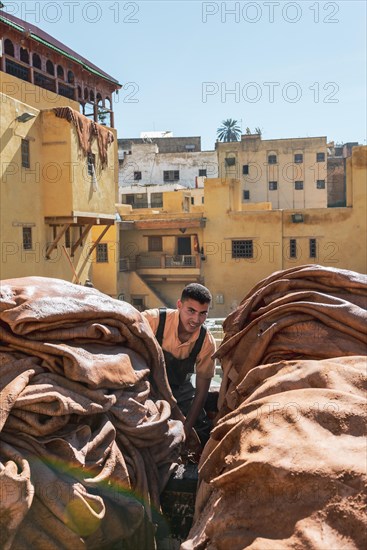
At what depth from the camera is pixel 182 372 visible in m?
3.77

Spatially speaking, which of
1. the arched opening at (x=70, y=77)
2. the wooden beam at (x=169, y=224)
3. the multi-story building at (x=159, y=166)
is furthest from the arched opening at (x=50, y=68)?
the multi-story building at (x=159, y=166)

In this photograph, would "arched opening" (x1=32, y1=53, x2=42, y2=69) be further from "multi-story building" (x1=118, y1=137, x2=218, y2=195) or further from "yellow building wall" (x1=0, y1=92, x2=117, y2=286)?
"multi-story building" (x1=118, y1=137, x2=218, y2=195)

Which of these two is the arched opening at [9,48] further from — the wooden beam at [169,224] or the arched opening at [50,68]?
the wooden beam at [169,224]

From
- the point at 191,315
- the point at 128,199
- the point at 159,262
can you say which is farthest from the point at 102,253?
the point at 191,315

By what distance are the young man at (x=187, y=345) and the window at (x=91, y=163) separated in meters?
15.0

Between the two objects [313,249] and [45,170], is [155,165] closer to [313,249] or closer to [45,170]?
[313,249]

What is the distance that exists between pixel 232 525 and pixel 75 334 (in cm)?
115

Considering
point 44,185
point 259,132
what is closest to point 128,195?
point 259,132

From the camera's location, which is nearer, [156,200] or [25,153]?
[25,153]

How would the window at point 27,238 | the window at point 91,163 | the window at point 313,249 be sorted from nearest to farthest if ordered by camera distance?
the window at point 27,238 < the window at point 91,163 < the window at point 313,249

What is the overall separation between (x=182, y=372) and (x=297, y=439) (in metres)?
1.91

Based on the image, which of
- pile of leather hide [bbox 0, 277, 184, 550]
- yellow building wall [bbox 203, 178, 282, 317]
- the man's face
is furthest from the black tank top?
yellow building wall [bbox 203, 178, 282, 317]

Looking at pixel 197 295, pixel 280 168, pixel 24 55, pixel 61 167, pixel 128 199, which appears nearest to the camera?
pixel 197 295

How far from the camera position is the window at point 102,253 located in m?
24.9
